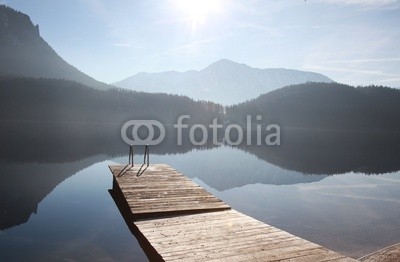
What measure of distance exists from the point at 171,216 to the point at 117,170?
9499 mm

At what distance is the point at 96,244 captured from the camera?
13195 mm

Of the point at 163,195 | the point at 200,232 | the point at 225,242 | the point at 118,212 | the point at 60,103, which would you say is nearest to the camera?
the point at 225,242

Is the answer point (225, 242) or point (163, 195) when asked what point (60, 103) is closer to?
point (163, 195)

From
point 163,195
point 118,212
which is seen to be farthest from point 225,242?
point 118,212

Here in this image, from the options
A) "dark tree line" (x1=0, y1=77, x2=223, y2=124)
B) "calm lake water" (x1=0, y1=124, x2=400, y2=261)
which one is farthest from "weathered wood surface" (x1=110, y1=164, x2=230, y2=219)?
"dark tree line" (x1=0, y1=77, x2=223, y2=124)

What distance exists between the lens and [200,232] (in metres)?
9.23

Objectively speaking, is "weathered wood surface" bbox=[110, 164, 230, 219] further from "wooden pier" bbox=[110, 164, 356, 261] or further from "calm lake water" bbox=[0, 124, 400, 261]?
"calm lake water" bbox=[0, 124, 400, 261]

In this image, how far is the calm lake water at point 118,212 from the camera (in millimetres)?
13289

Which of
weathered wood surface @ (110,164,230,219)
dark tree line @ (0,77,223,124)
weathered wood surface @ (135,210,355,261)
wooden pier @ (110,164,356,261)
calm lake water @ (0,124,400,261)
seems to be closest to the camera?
weathered wood surface @ (135,210,355,261)

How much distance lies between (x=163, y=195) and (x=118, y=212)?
4.90m

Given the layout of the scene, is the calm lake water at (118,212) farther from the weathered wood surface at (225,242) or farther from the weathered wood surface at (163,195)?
the weathered wood surface at (225,242)

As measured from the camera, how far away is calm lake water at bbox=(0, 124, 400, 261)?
13.3 metres

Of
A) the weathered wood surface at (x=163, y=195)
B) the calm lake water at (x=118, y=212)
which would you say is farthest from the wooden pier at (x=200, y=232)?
the calm lake water at (x=118, y=212)

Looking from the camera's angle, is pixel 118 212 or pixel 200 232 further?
pixel 118 212
